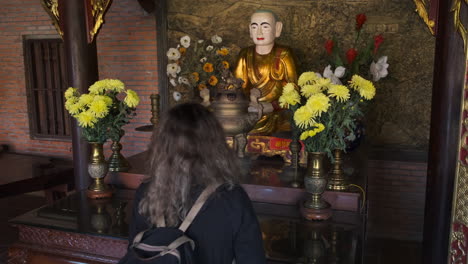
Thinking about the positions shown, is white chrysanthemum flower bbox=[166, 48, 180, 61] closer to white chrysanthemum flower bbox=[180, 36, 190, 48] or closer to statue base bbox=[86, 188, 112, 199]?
white chrysanthemum flower bbox=[180, 36, 190, 48]

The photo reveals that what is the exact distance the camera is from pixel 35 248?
221cm

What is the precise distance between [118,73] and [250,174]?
3.02 meters

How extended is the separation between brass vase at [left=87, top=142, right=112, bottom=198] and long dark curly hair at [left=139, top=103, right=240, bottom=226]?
4.54 feet

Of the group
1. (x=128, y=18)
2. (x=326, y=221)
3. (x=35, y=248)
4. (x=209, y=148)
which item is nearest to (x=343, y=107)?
(x=326, y=221)

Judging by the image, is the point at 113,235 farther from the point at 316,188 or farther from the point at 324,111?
the point at 324,111

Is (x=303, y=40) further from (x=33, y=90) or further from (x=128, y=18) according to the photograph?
(x=33, y=90)

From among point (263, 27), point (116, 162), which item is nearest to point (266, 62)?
point (263, 27)

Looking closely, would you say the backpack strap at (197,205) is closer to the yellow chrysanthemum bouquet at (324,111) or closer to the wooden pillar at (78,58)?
the yellow chrysanthemum bouquet at (324,111)

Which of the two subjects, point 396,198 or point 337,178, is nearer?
point 337,178

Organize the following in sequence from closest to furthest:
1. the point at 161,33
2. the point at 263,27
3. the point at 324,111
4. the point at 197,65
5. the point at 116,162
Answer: the point at 324,111 → the point at 116,162 → the point at 263,27 → the point at 197,65 → the point at 161,33

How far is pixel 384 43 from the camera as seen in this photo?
418cm

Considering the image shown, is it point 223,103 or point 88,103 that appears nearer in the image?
point 88,103

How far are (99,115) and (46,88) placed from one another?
3.60m

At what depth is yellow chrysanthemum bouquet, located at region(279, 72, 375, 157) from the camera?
1.99 meters
